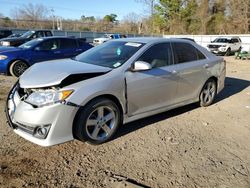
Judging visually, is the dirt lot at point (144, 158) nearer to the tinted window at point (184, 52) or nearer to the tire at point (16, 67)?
the tinted window at point (184, 52)

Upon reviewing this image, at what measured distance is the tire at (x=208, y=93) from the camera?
19.1 ft

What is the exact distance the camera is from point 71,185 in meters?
2.96

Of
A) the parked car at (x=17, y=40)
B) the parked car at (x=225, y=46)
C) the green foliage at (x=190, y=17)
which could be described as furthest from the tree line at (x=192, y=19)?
the parked car at (x=17, y=40)

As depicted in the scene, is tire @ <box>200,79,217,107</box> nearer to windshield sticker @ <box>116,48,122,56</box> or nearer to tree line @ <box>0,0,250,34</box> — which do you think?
windshield sticker @ <box>116,48,122,56</box>

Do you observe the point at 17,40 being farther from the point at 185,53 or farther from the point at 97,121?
the point at 97,121

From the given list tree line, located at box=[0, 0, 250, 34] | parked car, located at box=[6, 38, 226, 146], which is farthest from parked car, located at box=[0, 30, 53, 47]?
tree line, located at box=[0, 0, 250, 34]

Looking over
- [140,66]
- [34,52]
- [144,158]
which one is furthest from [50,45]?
[144,158]

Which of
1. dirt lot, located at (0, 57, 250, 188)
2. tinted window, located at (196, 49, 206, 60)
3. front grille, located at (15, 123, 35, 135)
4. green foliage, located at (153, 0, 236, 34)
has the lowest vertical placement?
dirt lot, located at (0, 57, 250, 188)

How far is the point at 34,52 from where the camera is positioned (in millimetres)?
9141

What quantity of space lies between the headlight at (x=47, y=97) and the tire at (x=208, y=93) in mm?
3453

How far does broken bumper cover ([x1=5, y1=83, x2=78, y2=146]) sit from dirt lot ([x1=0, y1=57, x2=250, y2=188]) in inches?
11.6

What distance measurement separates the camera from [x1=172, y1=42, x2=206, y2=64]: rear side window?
5.01 meters

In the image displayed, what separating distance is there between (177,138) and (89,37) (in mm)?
34345

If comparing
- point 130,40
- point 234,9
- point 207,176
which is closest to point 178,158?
point 207,176
